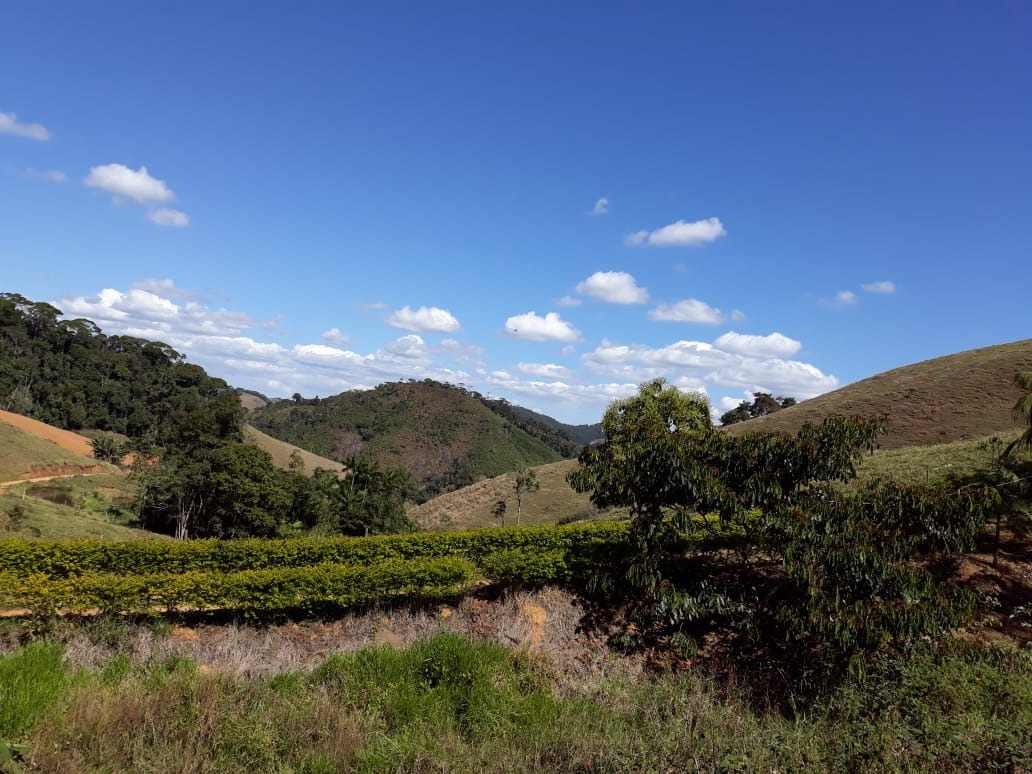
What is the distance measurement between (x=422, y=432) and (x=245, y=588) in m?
A: 126

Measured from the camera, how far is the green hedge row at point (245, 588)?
942 cm

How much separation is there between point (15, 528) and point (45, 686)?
80.0 feet

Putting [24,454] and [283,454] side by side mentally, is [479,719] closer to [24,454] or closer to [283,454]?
[24,454]

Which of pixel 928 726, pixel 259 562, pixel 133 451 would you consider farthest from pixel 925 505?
pixel 133 451

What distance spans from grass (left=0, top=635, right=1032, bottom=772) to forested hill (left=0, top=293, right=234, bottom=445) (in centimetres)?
8714

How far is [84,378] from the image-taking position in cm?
9581

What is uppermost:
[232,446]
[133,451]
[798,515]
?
[798,515]

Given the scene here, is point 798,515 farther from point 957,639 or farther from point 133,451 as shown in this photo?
point 133,451

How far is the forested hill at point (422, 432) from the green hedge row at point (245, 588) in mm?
95267

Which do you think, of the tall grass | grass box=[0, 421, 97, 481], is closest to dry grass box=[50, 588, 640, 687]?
the tall grass

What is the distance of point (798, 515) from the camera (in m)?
8.00

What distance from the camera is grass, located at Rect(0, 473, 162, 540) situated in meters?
25.5

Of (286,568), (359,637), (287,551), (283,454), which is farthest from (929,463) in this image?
(283,454)

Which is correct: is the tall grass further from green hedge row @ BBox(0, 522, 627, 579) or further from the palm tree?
the palm tree
